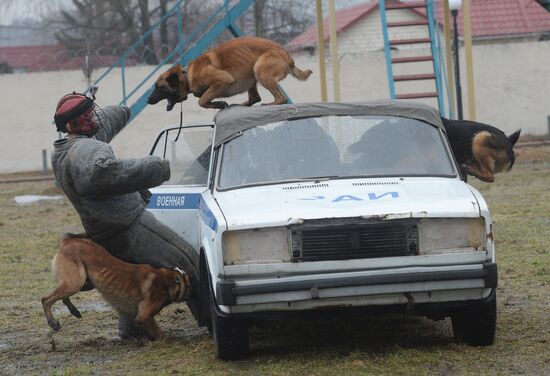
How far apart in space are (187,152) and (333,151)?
6.11 ft

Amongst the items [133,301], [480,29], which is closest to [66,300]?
[133,301]

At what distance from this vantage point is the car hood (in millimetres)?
5789

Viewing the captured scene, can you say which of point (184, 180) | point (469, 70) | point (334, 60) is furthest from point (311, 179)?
point (469, 70)

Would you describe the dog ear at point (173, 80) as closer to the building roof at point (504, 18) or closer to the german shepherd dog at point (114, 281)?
the german shepherd dog at point (114, 281)

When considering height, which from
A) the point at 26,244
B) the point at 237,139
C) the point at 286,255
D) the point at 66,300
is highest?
the point at 237,139

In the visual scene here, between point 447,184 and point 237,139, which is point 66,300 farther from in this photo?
point 447,184

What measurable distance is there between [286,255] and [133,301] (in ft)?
5.09

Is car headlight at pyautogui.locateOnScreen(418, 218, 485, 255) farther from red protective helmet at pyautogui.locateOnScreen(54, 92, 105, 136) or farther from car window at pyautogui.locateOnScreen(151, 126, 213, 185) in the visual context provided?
red protective helmet at pyautogui.locateOnScreen(54, 92, 105, 136)

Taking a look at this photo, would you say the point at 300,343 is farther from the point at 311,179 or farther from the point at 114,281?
the point at 114,281

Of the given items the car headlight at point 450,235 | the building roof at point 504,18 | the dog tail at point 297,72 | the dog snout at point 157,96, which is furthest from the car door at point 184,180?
the building roof at point 504,18

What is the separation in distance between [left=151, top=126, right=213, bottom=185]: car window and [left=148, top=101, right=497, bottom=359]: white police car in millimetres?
799

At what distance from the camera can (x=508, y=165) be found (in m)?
8.35

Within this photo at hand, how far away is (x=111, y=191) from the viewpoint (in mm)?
6613

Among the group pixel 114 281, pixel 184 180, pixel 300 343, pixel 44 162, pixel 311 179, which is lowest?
pixel 44 162
